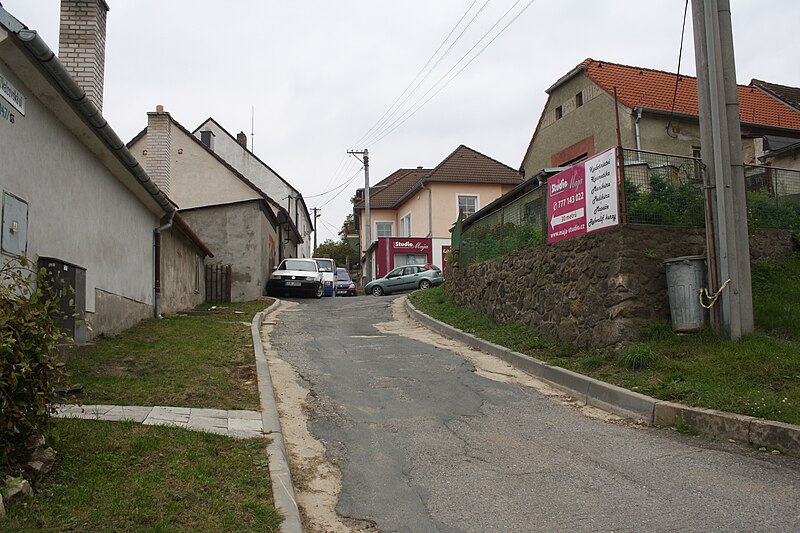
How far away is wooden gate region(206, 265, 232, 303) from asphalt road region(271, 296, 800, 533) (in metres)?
13.7

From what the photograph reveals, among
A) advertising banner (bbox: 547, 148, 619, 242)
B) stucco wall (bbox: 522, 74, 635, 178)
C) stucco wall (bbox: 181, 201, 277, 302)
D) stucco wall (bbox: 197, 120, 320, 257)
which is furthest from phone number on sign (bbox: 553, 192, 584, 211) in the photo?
stucco wall (bbox: 197, 120, 320, 257)

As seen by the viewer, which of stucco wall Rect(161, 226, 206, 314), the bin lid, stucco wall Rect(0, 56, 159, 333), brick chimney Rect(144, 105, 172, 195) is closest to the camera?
stucco wall Rect(0, 56, 159, 333)

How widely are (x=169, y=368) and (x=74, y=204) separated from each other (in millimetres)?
2765

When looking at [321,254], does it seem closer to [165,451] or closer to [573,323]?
[573,323]

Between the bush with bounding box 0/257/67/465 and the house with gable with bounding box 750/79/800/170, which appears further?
the house with gable with bounding box 750/79/800/170

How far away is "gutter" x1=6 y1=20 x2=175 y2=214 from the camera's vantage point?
6160 millimetres

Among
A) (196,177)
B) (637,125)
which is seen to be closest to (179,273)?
(637,125)

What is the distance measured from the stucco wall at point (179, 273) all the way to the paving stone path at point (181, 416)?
898 centimetres

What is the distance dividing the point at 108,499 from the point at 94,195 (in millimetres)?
7037

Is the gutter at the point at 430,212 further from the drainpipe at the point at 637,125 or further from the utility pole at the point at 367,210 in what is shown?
the drainpipe at the point at 637,125

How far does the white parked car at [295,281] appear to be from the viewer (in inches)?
1016

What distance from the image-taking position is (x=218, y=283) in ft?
71.3

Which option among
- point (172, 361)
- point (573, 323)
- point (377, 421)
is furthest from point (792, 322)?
point (172, 361)

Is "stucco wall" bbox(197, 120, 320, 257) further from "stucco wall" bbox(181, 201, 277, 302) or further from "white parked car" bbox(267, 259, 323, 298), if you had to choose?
"stucco wall" bbox(181, 201, 277, 302)
